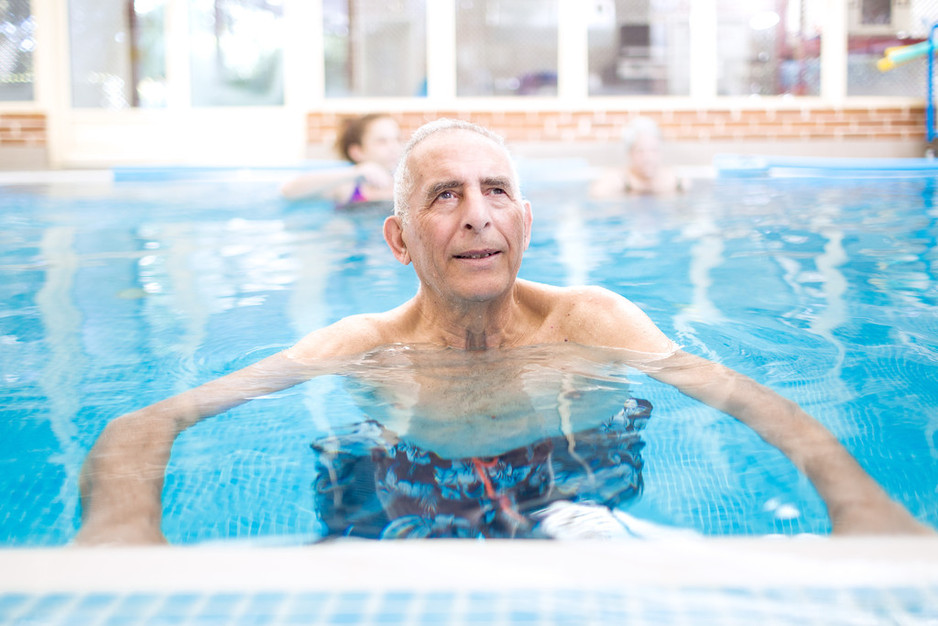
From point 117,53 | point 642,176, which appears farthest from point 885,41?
point 117,53

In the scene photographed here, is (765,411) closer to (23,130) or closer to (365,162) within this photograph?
(365,162)

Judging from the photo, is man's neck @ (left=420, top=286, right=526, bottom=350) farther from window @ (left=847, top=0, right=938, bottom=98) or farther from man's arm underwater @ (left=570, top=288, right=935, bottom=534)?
window @ (left=847, top=0, right=938, bottom=98)

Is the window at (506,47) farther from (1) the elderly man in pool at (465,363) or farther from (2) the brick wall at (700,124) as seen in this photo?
(1) the elderly man in pool at (465,363)

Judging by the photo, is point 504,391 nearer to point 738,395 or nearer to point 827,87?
point 738,395

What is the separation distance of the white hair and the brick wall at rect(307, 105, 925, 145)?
9.34 metres

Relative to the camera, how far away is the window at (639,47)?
1160 centimetres

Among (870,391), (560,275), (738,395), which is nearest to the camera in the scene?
(738,395)

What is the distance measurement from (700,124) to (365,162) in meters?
6.26

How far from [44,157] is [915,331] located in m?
10.9

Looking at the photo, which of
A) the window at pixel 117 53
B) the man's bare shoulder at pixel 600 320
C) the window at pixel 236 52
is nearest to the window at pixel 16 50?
the window at pixel 117 53

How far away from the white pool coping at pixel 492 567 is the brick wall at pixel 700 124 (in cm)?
1079

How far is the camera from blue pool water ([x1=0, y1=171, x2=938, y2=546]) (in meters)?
1.83

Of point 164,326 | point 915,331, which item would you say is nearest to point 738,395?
point 915,331

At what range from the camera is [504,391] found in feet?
7.20
